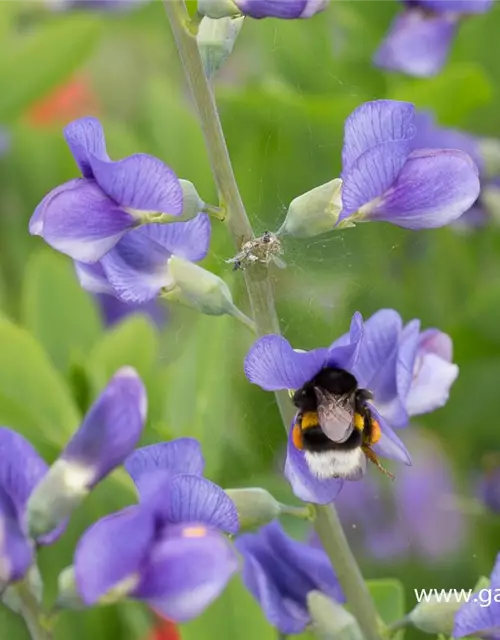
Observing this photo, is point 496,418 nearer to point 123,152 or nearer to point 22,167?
point 123,152

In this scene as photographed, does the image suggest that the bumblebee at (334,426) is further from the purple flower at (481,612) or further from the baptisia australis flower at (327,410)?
the purple flower at (481,612)

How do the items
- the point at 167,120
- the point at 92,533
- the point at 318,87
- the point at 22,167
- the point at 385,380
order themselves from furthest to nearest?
the point at 22,167 → the point at 167,120 → the point at 318,87 → the point at 385,380 → the point at 92,533

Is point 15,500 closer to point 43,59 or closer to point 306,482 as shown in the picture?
point 306,482

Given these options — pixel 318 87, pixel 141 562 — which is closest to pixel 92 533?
pixel 141 562

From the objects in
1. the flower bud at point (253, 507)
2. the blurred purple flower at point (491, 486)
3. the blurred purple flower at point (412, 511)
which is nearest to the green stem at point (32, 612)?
the flower bud at point (253, 507)

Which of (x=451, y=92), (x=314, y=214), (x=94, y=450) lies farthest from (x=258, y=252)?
(x=451, y=92)

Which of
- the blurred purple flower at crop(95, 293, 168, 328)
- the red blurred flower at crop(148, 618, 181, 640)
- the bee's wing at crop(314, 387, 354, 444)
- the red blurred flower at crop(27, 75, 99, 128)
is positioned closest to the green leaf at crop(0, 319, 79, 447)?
the red blurred flower at crop(148, 618, 181, 640)
